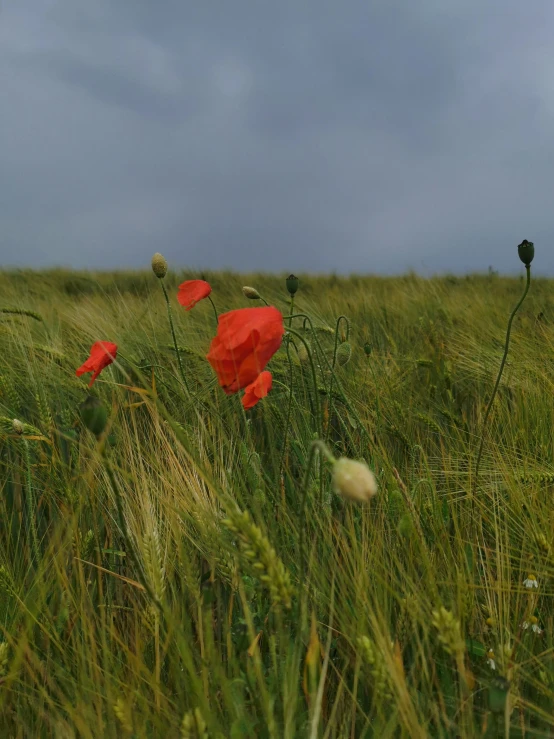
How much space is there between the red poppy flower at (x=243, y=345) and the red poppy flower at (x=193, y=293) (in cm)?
37

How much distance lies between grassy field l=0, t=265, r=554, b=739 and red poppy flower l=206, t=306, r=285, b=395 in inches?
2.7

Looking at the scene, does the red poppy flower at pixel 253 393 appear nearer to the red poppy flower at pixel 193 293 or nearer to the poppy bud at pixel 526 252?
the red poppy flower at pixel 193 293

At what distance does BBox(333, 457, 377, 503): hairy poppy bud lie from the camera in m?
0.45

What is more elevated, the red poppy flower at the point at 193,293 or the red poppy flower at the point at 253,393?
the red poppy flower at the point at 193,293

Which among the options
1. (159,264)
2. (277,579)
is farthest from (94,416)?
(159,264)

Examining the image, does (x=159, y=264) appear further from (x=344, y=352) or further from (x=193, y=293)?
(x=344, y=352)

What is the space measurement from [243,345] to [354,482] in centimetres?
37

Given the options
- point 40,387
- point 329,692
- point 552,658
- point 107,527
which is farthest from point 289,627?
point 40,387

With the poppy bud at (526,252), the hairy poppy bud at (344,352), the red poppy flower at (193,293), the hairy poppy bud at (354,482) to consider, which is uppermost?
the poppy bud at (526,252)

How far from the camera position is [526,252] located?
0.85 m

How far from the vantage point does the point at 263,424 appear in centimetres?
151

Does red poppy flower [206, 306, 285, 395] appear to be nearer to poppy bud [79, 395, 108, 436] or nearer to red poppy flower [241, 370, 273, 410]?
red poppy flower [241, 370, 273, 410]

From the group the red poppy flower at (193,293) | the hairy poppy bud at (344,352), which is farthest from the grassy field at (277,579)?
the red poppy flower at (193,293)

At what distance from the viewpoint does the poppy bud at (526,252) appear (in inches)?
33.4
